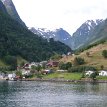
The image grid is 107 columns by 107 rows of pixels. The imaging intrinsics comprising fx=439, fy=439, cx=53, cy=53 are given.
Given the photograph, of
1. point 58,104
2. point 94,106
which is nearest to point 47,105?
point 58,104

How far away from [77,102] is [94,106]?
12328 millimetres

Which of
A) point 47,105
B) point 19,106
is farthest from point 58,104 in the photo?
point 19,106

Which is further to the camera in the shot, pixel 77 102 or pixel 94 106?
pixel 77 102

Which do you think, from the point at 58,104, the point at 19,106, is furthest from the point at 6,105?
the point at 58,104

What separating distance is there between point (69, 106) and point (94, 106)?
21.1 ft

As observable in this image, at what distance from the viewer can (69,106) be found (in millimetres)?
112500

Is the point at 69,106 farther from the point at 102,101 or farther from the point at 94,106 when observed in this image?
the point at 102,101

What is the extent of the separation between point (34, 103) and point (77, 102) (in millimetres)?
12788

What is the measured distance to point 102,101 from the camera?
12506 cm

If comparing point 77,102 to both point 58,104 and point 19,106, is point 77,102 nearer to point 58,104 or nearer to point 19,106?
point 58,104

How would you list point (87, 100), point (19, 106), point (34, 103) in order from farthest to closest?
point (87, 100), point (34, 103), point (19, 106)

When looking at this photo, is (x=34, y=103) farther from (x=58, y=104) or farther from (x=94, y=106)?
(x=94, y=106)

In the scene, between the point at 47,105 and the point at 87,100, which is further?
the point at 87,100

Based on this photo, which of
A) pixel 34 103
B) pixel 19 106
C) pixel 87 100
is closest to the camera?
pixel 19 106
